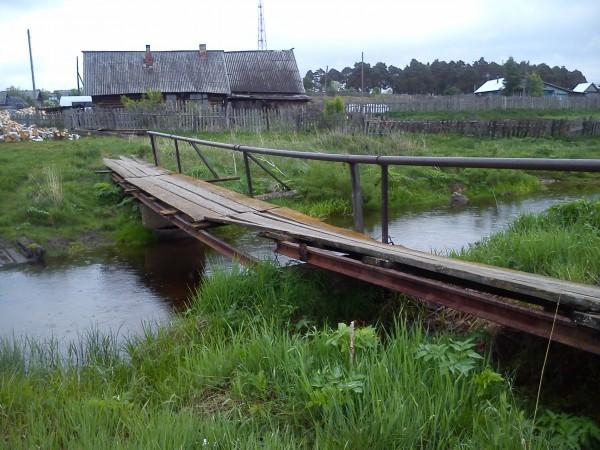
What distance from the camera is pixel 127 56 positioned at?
3634cm

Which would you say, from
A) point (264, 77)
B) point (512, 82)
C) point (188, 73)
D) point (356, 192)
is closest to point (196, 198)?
point (356, 192)

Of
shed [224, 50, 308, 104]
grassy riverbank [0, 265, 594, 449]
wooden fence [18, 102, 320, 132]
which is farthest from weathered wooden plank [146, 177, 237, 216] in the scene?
shed [224, 50, 308, 104]

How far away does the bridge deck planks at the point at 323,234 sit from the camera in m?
3.00

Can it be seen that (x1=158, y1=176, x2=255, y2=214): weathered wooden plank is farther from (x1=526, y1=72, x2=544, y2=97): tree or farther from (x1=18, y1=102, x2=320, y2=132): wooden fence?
(x1=526, y1=72, x2=544, y2=97): tree

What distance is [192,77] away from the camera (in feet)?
115

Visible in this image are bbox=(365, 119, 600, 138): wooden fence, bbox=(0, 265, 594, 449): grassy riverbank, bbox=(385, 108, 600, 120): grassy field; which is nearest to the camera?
bbox=(0, 265, 594, 449): grassy riverbank

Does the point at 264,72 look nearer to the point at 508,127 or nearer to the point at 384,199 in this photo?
the point at 508,127

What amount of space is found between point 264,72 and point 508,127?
17347 mm

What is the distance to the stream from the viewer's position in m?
6.62

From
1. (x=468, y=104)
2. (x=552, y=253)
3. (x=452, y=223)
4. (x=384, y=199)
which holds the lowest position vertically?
(x=452, y=223)

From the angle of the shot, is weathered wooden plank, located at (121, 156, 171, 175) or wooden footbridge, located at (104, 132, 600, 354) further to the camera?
weathered wooden plank, located at (121, 156, 171, 175)

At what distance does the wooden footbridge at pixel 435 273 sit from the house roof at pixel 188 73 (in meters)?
29.3

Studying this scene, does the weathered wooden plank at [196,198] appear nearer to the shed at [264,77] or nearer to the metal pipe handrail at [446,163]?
the metal pipe handrail at [446,163]

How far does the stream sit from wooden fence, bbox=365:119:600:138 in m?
12.9
